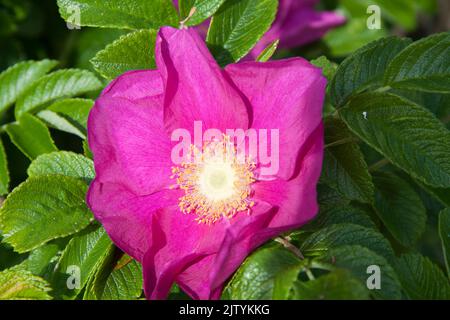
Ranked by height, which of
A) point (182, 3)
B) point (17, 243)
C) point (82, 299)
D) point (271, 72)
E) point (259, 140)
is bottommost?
point (82, 299)

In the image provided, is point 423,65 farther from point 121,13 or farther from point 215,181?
Answer: point 121,13

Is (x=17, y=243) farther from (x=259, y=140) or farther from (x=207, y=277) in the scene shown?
(x=259, y=140)

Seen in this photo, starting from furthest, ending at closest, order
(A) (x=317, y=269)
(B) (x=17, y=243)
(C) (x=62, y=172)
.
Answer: (C) (x=62, y=172), (B) (x=17, y=243), (A) (x=317, y=269)

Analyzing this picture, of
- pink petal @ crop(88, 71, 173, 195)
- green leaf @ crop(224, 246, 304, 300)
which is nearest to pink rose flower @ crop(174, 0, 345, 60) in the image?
pink petal @ crop(88, 71, 173, 195)

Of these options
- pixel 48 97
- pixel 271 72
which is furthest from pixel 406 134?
pixel 48 97

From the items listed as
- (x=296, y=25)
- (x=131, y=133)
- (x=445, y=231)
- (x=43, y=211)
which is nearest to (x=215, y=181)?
(x=131, y=133)

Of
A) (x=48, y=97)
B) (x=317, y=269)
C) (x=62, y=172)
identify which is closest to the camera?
(x=317, y=269)
